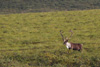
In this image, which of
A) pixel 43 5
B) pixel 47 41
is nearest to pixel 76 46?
pixel 47 41

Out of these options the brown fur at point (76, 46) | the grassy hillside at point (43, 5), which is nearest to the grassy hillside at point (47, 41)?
the brown fur at point (76, 46)

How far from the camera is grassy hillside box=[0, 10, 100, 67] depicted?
1766 cm

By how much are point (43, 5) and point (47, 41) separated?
138ft

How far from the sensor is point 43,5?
6438cm

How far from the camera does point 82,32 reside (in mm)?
26609

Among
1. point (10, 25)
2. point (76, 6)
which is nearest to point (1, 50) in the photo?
→ point (10, 25)

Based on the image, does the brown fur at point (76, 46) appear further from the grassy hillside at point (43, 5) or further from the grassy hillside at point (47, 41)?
the grassy hillside at point (43, 5)

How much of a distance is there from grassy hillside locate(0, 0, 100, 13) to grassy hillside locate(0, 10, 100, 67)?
2473 centimetres

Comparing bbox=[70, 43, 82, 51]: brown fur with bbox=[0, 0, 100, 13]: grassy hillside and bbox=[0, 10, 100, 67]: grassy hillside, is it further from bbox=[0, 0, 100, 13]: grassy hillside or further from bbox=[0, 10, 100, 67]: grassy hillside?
bbox=[0, 0, 100, 13]: grassy hillside

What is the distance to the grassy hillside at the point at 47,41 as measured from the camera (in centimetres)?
1766

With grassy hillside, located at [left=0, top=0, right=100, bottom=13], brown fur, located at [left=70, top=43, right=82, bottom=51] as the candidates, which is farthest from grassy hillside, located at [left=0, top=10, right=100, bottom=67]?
grassy hillside, located at [left=0, top=0, right=100, bottom=13]

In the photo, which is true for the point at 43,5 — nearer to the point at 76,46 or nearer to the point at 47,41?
the point at 47,41

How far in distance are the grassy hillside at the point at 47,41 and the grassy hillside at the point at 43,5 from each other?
81.1 ft

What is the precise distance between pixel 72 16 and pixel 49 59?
2021 centimetres
